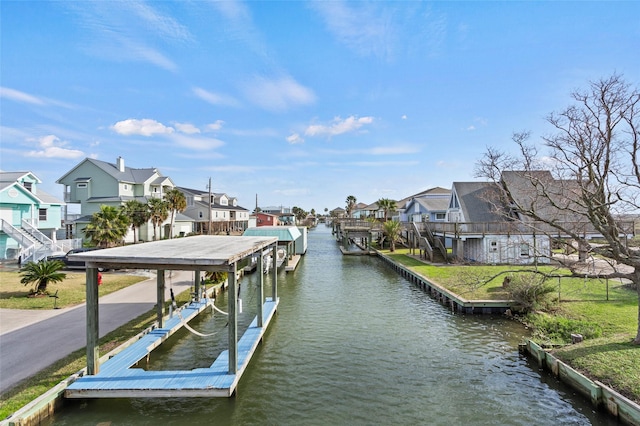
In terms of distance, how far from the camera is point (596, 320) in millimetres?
14914

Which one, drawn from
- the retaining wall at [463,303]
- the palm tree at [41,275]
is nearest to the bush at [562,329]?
the retaining wall at [463,303]

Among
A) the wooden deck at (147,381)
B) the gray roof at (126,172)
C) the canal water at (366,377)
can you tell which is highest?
the gray roof at (126,172)

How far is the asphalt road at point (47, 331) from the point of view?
33.8 feet

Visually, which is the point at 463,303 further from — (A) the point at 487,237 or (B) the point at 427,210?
(B) the point at 427,210

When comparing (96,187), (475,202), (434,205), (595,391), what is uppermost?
(96,187)

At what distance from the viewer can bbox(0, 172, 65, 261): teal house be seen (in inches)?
1205

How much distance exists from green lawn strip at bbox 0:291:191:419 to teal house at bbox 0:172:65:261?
22.2 m

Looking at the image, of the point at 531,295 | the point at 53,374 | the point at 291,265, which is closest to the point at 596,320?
the point at 531,295

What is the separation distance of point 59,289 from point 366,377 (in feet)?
62.0

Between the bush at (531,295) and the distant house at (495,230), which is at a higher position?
the distant house at (495,230)

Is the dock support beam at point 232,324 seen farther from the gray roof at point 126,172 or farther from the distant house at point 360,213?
the distant house at point 360,213

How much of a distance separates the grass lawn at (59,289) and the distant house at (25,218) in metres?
5.60

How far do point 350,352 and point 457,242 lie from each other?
900 inches

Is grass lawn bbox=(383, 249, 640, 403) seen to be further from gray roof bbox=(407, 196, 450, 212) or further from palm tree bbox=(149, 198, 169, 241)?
palm tree bbox=(149, 198, 169, 241)
